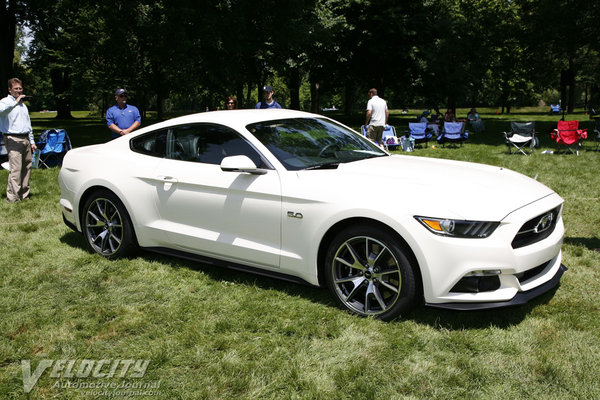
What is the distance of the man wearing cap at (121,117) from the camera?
9.32m

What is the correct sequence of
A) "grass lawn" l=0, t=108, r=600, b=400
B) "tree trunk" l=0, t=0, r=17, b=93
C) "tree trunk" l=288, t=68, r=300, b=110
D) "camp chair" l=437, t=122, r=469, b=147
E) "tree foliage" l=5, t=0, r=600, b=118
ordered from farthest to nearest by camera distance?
"tree trunk" l=288, t=68, r=300, b=110 < "tree trunk" l=0, t=0, r=17, b=93 < "tree foliage" l=5, t=0, r=600, b=118 < "camp chair" l=437, t=122, r=469, b=147 < "grass lawn" l=0, t=108, r=600, b=400

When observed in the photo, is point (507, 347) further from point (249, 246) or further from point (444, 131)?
point (444, 131)

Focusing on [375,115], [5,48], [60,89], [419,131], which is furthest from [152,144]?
[60,89]

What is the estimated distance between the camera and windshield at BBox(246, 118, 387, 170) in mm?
4547

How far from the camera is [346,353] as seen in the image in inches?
140

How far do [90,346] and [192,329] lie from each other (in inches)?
28.3

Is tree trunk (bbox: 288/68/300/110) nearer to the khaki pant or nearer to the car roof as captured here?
the khaki pant

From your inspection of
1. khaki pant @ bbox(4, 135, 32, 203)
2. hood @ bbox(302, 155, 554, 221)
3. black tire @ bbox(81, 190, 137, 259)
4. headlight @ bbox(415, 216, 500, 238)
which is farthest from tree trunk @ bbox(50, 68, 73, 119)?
headlight @ bbox(415, 216, 500, 238)

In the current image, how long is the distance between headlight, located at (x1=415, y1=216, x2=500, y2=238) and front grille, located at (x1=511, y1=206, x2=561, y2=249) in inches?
9.5

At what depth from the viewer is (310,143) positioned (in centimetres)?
484

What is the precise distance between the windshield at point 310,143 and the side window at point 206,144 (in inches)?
6.3

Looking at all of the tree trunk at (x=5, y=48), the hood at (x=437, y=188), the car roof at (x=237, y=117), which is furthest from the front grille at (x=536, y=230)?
the tree trunk at (x=5, y=48)

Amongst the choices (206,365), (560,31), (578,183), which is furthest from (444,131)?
(206,365)

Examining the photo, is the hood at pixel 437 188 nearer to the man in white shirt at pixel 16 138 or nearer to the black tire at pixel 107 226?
the black tire at pixel 107 226
